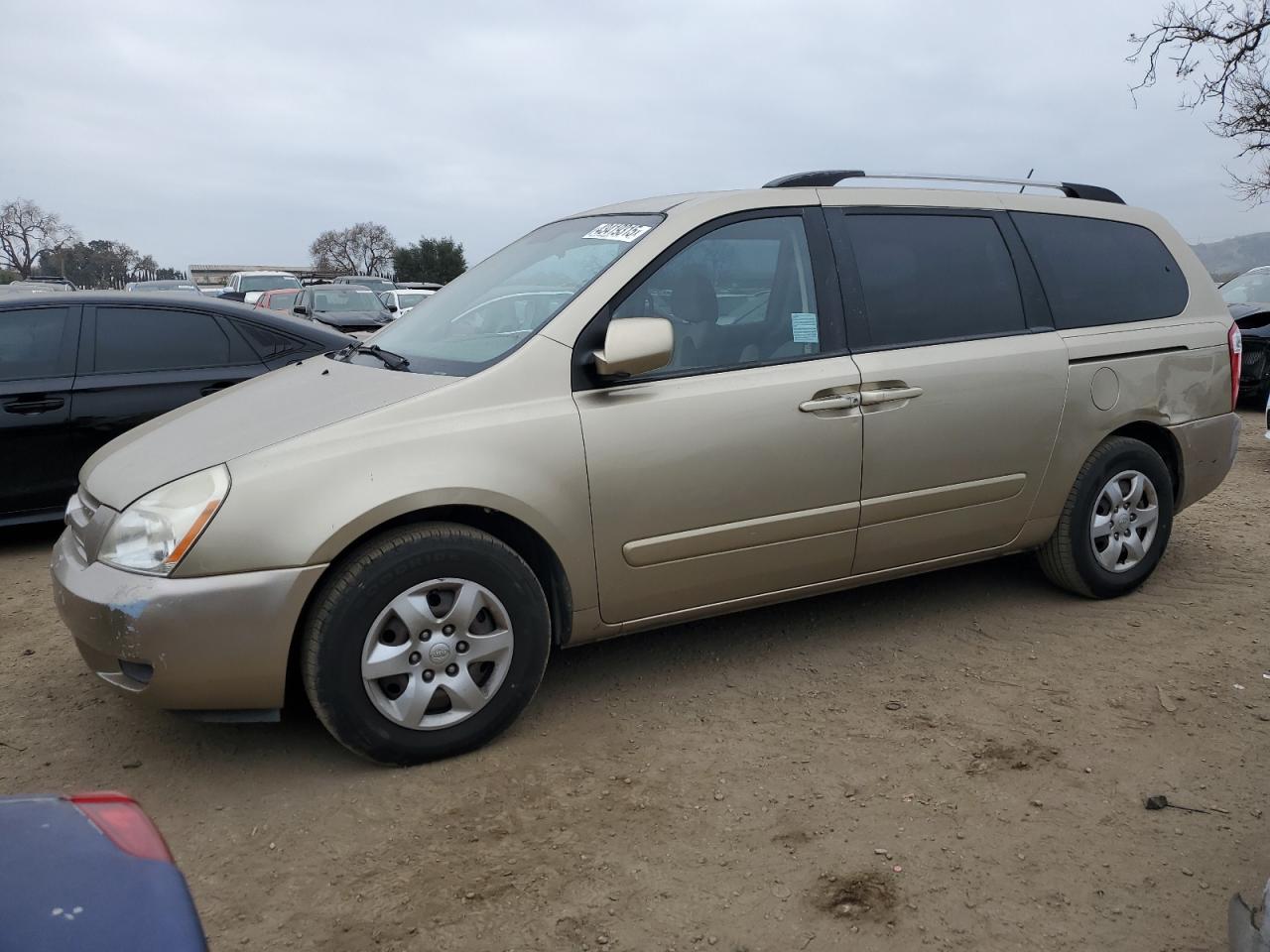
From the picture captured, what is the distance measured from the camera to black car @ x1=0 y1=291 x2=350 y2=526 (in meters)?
5.64

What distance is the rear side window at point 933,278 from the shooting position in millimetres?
3945

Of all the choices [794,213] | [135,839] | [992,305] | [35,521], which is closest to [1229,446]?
[992,305]

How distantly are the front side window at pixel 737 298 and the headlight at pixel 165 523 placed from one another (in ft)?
4.57

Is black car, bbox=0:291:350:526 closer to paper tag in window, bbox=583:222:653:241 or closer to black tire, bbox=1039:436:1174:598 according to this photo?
paper tag in window, bbox=583:222:653:241

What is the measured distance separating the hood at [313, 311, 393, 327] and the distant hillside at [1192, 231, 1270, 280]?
13.0m

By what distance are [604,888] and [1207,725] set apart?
221 cm

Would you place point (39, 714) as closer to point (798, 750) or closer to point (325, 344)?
point (798, 750)

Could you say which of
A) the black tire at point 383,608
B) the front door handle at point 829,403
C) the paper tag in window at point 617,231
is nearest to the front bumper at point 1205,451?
the front door handle at point 829,403

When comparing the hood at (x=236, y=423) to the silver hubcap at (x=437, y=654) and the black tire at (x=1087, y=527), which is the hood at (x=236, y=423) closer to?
the silver hubcap at (x=437, y=654)

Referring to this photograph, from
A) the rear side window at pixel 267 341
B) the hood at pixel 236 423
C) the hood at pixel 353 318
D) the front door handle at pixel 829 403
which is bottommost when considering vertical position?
the front door handle at pixel 829 403

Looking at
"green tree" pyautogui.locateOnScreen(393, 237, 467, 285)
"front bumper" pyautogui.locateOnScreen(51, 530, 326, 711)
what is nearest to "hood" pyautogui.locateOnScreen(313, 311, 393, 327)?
"front bumper" pyautogui.locateOnScreen(51, 530, 326, 711)

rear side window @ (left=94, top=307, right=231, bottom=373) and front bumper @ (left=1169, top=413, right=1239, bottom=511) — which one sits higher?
rear side window @ (left=94, top=307, right=231, bottom=373)

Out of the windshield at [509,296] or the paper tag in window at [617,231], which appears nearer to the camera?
the windshield at [509,296]

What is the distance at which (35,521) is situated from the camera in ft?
18.5
